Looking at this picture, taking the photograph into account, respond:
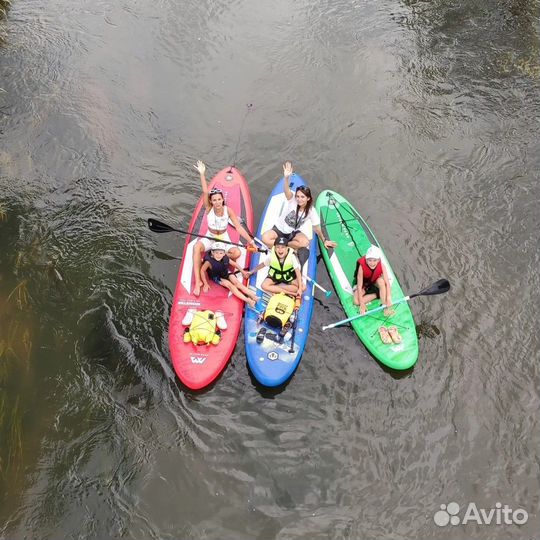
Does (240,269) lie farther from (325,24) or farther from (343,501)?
(325,24)

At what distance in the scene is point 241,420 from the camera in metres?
6.04

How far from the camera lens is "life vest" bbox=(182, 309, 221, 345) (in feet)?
20.7

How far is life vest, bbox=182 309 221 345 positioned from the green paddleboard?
1954 millimetres

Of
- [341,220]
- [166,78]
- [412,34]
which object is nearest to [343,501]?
[341,220]

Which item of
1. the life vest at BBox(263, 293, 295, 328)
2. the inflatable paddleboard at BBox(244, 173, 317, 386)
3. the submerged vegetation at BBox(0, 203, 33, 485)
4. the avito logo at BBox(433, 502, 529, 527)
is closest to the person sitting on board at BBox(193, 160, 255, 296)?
the inflatable paddleboard at BBox(244, 173, 317, 386)

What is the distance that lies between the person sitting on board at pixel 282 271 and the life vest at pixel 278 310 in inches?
9.7

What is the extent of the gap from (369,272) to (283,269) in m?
1.22

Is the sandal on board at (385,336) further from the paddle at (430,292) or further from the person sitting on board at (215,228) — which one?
the person sitting on board at (215,228)

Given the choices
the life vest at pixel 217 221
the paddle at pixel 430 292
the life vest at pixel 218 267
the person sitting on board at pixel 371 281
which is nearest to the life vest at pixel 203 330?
the life vest at pixel 218 267

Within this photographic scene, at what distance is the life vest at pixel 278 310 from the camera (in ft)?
21.0

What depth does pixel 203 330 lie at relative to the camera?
20.7 ft

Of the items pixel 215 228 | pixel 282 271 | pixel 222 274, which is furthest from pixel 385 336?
pixel 215 228

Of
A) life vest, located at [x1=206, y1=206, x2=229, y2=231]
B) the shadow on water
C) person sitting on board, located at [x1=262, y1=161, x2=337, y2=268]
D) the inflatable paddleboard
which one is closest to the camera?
the inflatable paddleboard

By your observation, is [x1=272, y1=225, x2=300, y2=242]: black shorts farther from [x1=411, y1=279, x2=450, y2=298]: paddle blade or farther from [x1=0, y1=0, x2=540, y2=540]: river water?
[x1=411, y1=279, x2=450, y2=298]: paddle blade
